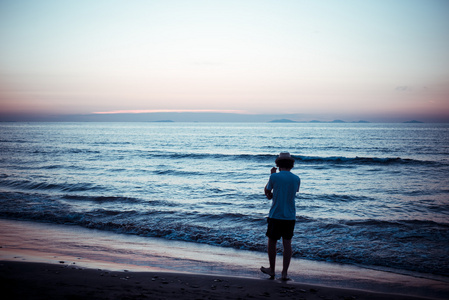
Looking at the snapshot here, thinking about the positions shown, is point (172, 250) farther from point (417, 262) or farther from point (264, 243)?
point (417, 262)

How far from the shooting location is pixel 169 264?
5.59 metres

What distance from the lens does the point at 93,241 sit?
708 cm

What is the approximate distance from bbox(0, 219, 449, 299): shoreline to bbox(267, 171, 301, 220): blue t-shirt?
3.44ft

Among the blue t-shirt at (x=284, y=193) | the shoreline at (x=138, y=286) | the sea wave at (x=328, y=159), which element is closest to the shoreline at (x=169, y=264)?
the shoreline at (x=138, y=286)

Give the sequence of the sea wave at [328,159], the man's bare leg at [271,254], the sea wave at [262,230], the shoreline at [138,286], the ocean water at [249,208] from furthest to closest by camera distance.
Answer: the sea wave at [328,159]
the ocean water at [249,208]
the sea wave at [262,230]
the man's bare leg at [271,254]
the shoreline at [138,286]

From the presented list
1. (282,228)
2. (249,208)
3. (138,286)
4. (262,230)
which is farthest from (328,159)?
(138,286)

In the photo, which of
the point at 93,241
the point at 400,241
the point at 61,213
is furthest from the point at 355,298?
the point at 61,213

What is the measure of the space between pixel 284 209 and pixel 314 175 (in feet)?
48.3

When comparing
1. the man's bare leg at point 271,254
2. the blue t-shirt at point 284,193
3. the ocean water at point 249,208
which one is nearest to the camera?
the blue t-shirt at point 284,193

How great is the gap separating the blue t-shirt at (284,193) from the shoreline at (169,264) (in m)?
1.05

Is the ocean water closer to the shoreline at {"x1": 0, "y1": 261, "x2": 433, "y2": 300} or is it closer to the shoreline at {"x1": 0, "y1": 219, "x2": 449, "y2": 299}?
the shoreline at {"x1": 0, "y1": 219, "x2": 449, "y2": 299}

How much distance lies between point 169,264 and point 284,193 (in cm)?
261

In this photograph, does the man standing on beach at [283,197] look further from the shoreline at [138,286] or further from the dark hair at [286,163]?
the shoreline at [138,286]

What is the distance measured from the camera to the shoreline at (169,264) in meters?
4.60
